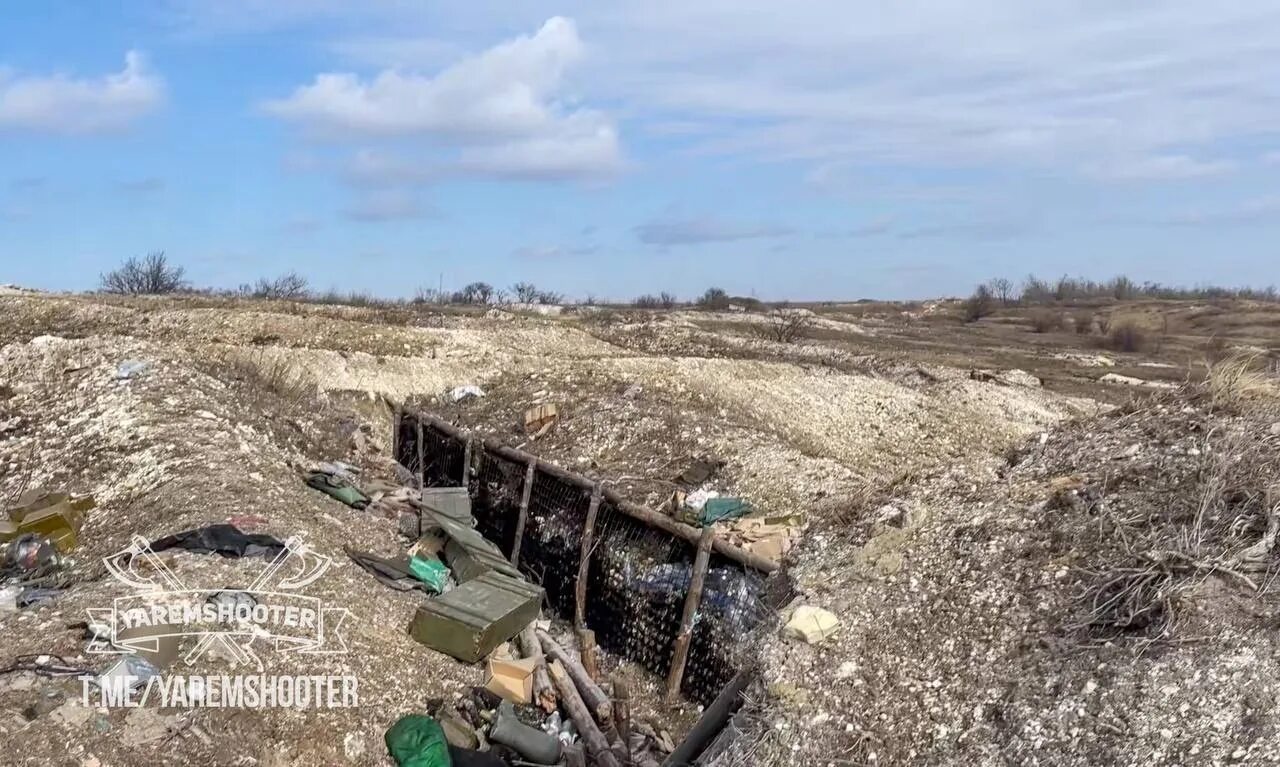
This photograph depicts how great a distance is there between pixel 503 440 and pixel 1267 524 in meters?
8.26

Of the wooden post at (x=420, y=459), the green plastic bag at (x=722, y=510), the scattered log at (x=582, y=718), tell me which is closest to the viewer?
the scattered log at (x=582, y=718)

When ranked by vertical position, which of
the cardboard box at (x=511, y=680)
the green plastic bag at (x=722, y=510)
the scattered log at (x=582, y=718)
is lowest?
the scattered log at (x=582, y=718)

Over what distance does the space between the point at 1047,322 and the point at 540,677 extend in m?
41.5

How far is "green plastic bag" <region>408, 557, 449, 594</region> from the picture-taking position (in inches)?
290

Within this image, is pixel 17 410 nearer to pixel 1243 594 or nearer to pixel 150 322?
pixel 150 322

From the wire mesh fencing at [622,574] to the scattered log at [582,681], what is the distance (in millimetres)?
594

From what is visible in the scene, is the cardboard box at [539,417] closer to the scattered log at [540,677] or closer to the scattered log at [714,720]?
the scattered log at [540,677]

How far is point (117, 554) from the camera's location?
6480mm

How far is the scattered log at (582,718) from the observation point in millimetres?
5883

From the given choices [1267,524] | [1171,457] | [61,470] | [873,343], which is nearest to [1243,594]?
[1267,524]

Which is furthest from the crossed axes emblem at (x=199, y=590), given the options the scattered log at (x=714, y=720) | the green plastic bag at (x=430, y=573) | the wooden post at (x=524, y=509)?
the scattered log at (x=714, y=720)

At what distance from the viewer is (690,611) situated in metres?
6.57

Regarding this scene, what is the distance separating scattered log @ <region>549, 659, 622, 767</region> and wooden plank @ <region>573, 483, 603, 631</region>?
114cm

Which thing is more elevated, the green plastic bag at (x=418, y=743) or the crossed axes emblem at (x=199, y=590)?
the crossed axes emblem at (x=199, y=590)
